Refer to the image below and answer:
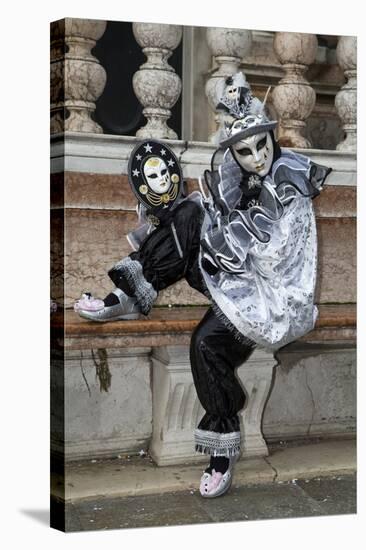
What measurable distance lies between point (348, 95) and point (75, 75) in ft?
5.32

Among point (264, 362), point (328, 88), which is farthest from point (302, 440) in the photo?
point (328, 88)

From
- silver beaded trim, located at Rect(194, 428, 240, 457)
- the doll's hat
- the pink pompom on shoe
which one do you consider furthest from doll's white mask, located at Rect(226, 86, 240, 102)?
silver beaded trim, located at Rect(194, 428, 240, 457)

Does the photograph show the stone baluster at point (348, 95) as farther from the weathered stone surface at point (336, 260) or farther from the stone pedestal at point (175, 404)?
the stone pedestal at point (175, 404)

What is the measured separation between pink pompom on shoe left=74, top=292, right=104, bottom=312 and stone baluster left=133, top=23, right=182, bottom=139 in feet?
2.74

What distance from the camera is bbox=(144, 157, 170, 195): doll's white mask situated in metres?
6.27

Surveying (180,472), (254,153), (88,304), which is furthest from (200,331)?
(254,153)

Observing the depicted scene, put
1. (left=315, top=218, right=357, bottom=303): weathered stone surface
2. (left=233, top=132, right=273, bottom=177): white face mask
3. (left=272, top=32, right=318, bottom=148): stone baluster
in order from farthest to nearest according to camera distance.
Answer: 1. (left=315, top=218, right=357, bottom=303): weathered stone surface
2. (left=272, top=32, right=318, bottom=148): stone baluster
3. (left=233, top=132, right=273, bottom=177): white face mask

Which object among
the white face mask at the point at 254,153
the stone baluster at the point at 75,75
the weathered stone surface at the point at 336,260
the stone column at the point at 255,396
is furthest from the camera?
the weathered stone surface at the point at 336,260

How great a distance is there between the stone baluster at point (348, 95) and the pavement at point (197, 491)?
1658 mm

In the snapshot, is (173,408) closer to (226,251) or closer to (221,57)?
(226,251)

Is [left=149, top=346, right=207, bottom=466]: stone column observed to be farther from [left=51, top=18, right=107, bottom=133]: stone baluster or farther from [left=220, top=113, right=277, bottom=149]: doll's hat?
[left=51, top=18, right=107, bottom=133]: stone baluster


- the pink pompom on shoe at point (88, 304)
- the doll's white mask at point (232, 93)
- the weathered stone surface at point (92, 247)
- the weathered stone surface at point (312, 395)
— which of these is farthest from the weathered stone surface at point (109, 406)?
the doll's white mask at point (232, 93)

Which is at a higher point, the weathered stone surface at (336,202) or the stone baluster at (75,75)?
the stone baluster at (75,75)

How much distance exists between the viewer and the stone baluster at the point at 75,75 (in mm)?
6090
